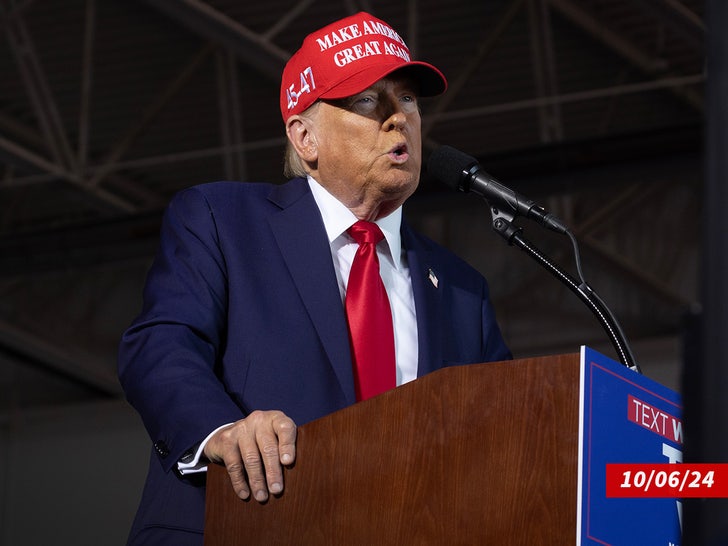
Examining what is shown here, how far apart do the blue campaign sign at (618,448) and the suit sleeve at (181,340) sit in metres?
0.45

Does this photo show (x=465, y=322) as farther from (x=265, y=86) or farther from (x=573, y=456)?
(x=265, y=86)

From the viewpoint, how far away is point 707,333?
65cm

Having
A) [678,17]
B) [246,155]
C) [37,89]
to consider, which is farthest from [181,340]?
[246,155]

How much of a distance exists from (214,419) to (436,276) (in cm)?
63

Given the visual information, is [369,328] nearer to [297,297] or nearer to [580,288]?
[297,297]

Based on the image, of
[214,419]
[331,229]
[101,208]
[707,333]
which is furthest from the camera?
[101,208]

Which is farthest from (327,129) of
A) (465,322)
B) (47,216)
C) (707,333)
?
(47,216)

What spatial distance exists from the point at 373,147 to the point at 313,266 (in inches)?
10.0

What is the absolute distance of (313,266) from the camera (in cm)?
181

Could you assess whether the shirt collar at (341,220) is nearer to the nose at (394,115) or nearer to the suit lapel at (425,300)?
the suit lapel at (425,300)

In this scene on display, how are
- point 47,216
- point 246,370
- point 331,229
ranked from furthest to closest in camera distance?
point 47,216
point 331,229
point 246,370

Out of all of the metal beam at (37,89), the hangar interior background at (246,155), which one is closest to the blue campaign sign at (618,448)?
the hangar interior background at (246,155)

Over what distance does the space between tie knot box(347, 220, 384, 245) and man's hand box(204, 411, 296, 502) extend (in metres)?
0.60

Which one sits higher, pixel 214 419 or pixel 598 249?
pixel 598 249
